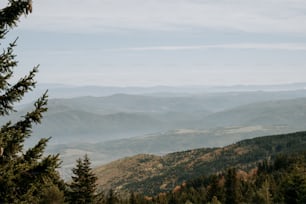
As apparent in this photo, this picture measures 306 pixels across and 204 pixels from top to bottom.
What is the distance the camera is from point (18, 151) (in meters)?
18.2

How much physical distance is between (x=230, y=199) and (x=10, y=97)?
4233 inches

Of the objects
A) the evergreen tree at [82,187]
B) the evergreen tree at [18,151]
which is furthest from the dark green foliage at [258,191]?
the evergreen tree at [18,151]

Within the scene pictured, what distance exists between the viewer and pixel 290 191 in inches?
3095

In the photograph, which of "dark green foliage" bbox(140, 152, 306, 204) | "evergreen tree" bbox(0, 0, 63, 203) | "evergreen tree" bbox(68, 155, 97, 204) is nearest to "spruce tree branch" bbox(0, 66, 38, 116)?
"evergreen tree" bbox(0, 0, 63, 203)

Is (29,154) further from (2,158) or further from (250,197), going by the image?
(250,197)

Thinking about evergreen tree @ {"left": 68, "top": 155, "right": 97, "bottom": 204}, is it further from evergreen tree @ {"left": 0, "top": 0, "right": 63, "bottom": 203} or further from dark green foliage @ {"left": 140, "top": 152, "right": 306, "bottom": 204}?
dark green foliage @ {"left": 140, "top": 152, "right": 306, "bottom": 204}

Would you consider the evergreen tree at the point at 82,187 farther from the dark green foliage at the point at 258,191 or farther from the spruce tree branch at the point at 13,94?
the dark green foliage at the point at 258,191

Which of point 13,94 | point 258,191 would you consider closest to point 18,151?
point 13,94

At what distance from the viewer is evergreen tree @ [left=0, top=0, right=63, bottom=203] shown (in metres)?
17.3

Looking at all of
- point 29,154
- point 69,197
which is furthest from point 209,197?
point 29,154

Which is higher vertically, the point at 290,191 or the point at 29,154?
the point at 29,154

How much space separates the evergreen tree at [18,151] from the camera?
1730 cm

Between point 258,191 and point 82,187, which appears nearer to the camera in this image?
point 82,187

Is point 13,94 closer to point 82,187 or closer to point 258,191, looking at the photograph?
point 82,187
